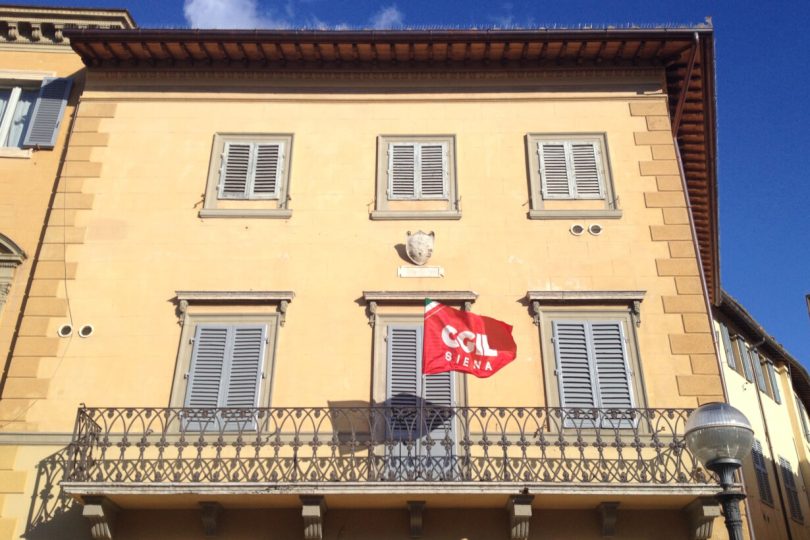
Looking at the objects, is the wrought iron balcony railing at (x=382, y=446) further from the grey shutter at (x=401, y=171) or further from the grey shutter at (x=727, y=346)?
the grey shutter at (x=727, y=346)

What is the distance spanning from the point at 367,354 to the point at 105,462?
3887 mm

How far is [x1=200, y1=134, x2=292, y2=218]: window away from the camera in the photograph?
13.8m

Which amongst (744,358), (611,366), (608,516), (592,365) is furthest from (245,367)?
(744,358)

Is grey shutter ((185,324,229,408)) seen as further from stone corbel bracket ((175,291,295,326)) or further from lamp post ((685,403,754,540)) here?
lamp post ((685,403,754,540))

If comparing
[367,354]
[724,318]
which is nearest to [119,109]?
[367,354]

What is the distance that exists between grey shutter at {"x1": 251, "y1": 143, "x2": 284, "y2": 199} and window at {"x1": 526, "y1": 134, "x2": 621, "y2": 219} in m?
4.27

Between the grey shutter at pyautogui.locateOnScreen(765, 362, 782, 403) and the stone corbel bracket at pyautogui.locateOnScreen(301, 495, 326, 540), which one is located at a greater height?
the grey shutter at pyautogui.locateOnScreen(765, 362, 782, 403)

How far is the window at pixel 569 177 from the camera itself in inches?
539

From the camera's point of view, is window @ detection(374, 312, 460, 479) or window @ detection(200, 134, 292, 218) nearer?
window @ detection(374, 312, 460, 479)

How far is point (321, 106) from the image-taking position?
1496 centimetres

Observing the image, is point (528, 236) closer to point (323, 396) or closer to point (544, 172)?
point (544, 172)

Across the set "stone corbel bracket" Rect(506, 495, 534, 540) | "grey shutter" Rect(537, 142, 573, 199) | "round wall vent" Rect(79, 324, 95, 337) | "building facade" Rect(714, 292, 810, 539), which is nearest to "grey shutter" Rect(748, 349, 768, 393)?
"building facade" Rect(714, 292, 810, 539)

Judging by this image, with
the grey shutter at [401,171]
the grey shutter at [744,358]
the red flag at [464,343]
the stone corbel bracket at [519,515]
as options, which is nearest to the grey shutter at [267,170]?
the grey shutter at [401,171]

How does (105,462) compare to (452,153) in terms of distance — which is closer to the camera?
(105,462)
